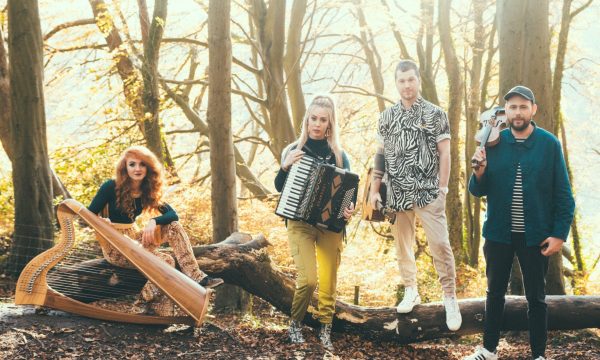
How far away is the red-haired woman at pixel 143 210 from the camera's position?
215 inches

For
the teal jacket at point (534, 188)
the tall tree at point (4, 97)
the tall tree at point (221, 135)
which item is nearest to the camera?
the teal jacket at point (534, 188)

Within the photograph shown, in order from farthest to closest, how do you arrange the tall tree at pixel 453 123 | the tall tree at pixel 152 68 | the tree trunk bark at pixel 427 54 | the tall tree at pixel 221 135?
1. the tree trunk bark at pixel 427 54
2. the tall tree at pixel 453 123
3. the tall tree at pixel 152 68
4. the tall tree at pixel 221 135

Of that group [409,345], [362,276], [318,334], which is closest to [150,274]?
[318,334]

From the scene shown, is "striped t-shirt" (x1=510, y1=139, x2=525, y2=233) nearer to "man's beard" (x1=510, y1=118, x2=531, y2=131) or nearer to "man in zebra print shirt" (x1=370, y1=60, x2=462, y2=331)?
"man's beard" (x1=510, y1=118, x2=531, y2=131)

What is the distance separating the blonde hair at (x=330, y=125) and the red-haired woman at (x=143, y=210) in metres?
1.35

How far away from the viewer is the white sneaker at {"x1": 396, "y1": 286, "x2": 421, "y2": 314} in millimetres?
5902

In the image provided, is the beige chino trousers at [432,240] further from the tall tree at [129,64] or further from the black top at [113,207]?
the tall tree at [129,64]

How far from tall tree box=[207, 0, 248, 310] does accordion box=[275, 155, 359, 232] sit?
10.1 ft

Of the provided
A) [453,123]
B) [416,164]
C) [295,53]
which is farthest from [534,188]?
[295,53]

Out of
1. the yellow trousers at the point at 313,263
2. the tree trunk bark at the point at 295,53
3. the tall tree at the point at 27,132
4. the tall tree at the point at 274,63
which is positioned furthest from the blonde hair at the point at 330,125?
the tree trunk bark at the point at 295,53

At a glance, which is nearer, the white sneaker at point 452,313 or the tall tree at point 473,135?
the white sneaker at point 452,313

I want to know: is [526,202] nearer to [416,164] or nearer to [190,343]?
[416,164]

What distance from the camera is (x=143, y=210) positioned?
5.62 metres

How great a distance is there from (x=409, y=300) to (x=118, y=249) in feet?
9.06
